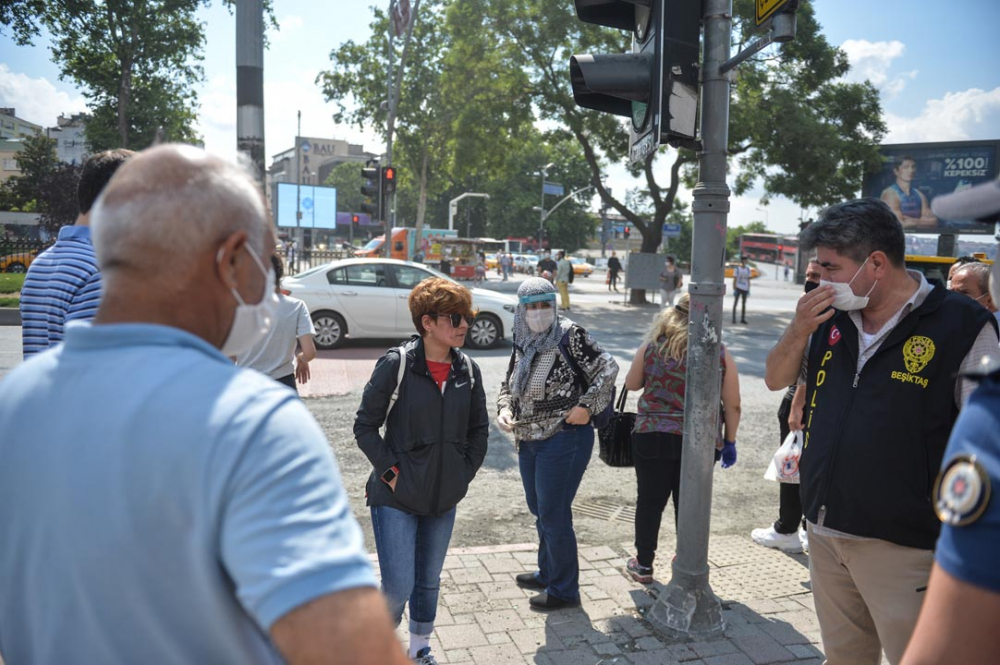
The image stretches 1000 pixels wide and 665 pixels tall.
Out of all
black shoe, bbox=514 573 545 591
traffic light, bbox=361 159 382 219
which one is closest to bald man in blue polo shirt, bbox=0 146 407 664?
black shoe, bbox=514 573 545 591

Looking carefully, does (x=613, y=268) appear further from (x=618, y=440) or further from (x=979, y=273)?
(x=618, y=440)

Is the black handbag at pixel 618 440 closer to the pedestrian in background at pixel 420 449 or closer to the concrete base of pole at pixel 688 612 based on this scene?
the concrete base of pole at pixel 688 612

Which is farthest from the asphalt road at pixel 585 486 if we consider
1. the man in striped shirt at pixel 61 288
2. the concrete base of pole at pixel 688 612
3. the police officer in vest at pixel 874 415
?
the man in striped shirt at pixel 61 288

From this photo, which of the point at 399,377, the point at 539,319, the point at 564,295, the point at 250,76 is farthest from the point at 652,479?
the point at 564,295

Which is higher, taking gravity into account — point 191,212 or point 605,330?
point 191,212

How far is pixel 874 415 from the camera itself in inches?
102

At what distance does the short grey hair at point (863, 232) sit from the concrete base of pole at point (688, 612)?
2.04 metres

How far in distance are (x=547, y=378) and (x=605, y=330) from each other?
48.0 ft

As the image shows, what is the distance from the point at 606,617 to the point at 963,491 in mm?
3292

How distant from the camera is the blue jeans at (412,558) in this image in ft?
11.4

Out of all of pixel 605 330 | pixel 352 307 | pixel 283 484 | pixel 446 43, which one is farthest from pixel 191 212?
pixel 446 43

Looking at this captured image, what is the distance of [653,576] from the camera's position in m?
4.73

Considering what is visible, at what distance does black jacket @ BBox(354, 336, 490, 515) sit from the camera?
346cm

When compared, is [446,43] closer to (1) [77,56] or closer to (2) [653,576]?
(1) [77,56]
